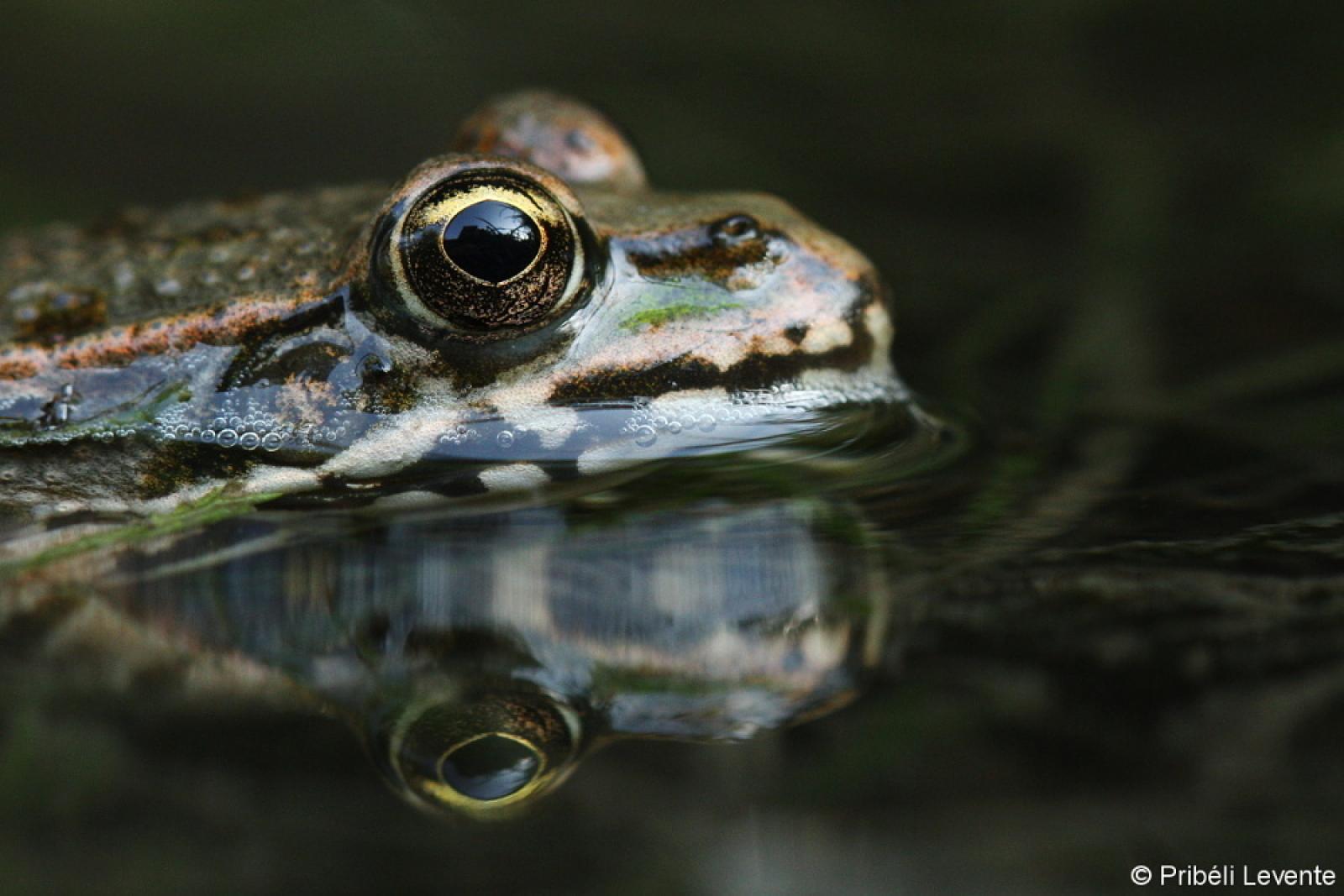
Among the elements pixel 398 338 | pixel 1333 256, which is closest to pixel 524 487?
pixel 398 338

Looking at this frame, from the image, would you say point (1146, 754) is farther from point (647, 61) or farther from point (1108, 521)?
point (647, 61)

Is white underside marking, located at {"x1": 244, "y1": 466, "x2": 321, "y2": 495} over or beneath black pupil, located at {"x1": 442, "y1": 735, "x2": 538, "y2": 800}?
over

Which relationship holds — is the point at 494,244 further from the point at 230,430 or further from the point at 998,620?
the point at 998,620

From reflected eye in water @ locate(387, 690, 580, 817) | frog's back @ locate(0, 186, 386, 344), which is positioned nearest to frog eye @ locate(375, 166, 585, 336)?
frog's back @ locate(0, 186, 386, 344)

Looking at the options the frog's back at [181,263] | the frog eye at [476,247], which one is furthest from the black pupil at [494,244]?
the frog's back at [181,263]

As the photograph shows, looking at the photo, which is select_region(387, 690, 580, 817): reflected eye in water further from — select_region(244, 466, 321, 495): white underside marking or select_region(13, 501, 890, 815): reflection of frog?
select_region(244, 466, 321, 495): white underside marking

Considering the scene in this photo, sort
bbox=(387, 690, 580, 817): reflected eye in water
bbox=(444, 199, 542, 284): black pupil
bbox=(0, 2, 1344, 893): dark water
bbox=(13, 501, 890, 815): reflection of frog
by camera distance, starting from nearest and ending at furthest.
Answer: bbox=(0, 2, 1344, 893): dark water < bbox=(387, 690, 580, 817): reflected eye in water < bbox=(13, 501, 890, 815): reflection of frog < bbox=(444, 199, 542, 284): black pupil

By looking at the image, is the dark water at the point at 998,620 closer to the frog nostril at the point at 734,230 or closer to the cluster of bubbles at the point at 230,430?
the cluster of bubbles at the point at 230,430

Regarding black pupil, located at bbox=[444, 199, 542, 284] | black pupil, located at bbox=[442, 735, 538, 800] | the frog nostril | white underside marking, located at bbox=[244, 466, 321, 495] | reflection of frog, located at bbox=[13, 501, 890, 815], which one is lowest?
black pupil, located at bbox=[442, 735, 538, 800]
